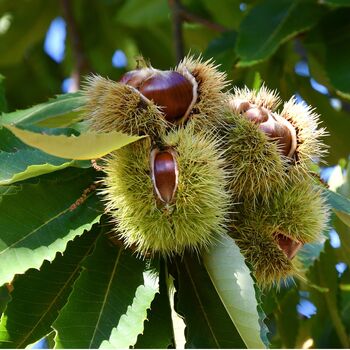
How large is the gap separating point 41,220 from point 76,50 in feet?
5.25

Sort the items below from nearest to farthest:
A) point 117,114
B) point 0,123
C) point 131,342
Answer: point 131,342 < point 117,114 < point 0,123

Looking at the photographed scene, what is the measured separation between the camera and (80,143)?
1014 mm

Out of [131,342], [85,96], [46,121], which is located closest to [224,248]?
[131,342]

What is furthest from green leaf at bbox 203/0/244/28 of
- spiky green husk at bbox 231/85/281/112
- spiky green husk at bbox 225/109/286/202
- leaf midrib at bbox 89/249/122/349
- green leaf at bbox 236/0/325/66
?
leaf midrib at bbox 89/249/122/349

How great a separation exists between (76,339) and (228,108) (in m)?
0.46

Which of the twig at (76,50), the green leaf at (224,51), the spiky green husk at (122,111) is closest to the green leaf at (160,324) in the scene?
the spiky green husk at (122,111)

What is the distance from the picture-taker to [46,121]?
151 cm

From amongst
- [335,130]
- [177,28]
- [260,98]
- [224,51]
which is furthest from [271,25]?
[260,98]

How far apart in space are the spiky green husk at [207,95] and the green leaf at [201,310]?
0.75 ft

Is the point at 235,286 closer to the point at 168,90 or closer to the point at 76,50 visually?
the point at 168,90

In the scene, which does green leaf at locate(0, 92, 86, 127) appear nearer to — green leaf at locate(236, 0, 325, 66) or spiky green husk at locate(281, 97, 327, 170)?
spiky green husk at locate(281, 97, 327, 170)

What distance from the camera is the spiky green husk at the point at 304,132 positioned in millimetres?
1260

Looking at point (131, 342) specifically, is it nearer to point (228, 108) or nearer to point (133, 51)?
point (228, 108)

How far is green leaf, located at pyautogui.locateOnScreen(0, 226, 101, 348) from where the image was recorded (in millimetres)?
1194
